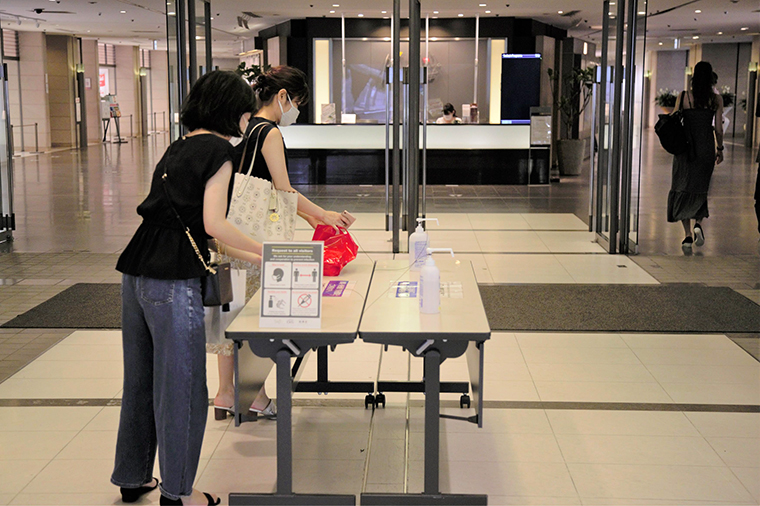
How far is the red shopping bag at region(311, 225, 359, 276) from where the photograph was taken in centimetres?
336

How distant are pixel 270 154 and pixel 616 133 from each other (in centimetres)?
497

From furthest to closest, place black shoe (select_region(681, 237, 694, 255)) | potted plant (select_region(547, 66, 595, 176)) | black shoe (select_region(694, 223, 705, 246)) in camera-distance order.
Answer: potted plant (select_region(547, 66, 595, 176)) → black shoe (select_region(694, 223, 705, 246)) → black shoe (select_region(681, 237, 694, 255))

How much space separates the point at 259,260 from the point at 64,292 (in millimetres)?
3637

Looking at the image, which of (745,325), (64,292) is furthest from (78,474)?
(745,325)

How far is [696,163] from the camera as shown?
7621mm

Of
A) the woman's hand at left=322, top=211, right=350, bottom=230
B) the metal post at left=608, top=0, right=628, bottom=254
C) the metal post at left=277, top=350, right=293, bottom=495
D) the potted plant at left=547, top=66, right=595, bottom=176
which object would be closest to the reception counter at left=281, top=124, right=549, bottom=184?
the potted plant at left=547, top=66, right=595, bottom=176

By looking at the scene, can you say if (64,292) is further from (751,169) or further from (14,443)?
(751,169)

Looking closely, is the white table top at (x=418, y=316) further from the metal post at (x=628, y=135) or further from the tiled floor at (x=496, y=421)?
the metal post at (x=628, y=135)

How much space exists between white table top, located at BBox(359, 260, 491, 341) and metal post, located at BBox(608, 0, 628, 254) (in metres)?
4.53

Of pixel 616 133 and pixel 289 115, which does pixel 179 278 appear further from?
pixel 616 133

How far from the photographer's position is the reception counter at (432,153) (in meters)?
13.5

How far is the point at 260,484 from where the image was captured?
2.95 m

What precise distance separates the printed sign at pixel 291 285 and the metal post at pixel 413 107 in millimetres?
4858

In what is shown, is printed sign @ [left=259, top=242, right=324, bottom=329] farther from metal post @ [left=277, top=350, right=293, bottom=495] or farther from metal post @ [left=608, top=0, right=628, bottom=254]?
metal post @ [left=608, top=0, right=628, bottom=254]
